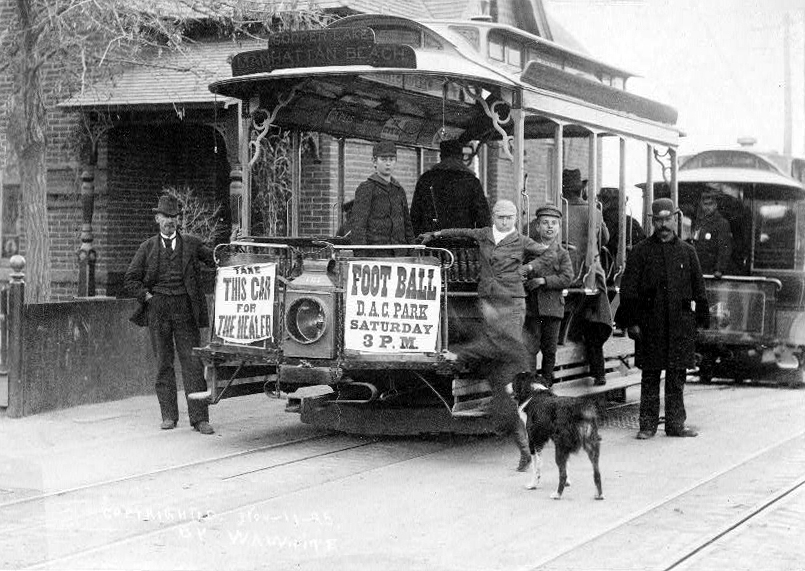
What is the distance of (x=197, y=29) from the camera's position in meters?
17.8

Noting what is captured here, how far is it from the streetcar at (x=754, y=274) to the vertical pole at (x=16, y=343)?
8.56m

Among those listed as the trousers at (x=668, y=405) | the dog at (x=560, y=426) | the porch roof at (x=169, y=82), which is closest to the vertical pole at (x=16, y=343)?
the porch roof at (x=169, y=82)

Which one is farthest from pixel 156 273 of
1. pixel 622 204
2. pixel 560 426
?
pixel 622 204

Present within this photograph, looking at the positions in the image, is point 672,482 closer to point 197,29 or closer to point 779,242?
point 779,242

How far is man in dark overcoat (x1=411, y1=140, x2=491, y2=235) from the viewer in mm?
11023

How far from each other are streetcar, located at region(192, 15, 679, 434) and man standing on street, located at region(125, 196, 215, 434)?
0.49 m

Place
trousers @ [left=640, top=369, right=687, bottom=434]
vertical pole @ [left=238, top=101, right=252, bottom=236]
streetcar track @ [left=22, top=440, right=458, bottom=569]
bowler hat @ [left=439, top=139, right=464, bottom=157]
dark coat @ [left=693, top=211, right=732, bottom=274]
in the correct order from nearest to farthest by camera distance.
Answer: streetcar track @ [left=22, top=440, right=458, bottom=569] < vertical pole @ [left=238, top=101, right=252, bottom=236] < trousers @ [left=640, top=369, right=687, bottom=434] < bowler hat @ [left=439, top=139, right=464, bottom=157] < dark coat @ [left=693, top=211, right=732, bottom=274]

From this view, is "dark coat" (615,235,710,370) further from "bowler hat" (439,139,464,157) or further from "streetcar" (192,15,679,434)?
"bowler hat" (439,139,464,157)

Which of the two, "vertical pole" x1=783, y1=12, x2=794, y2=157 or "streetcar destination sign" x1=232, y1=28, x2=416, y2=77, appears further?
"vertical pole" x1=783, y1=12, x2=794, y2=157

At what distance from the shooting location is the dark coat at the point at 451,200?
36.2 feet

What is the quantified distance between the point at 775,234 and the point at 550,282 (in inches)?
288

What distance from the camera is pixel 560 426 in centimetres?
783

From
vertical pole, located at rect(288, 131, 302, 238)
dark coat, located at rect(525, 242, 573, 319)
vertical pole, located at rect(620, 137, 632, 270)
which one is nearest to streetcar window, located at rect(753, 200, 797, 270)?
vertical pole, located at rect(620, 137, 632, 270)

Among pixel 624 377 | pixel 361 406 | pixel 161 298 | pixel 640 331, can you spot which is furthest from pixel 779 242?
pixel 161 298
